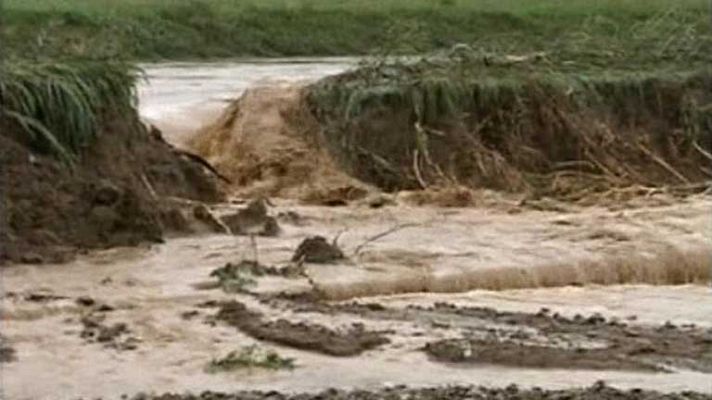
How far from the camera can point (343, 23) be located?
101ft

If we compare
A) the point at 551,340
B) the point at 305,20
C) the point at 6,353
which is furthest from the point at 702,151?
the point at 305,20

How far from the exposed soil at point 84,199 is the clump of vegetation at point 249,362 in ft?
10.2

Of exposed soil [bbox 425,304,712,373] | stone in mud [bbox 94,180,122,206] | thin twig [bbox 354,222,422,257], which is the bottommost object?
thin twig [bbox 354,222,422,257]

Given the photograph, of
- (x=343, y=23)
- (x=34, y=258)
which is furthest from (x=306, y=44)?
(x=34, y=258)

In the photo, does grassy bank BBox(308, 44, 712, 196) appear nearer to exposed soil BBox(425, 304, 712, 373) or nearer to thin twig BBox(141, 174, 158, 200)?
thin twig BBox(141, 174, 158, 200)

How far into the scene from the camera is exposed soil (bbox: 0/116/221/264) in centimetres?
1373

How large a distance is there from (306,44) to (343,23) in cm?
95

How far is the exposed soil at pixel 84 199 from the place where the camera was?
45.1ft

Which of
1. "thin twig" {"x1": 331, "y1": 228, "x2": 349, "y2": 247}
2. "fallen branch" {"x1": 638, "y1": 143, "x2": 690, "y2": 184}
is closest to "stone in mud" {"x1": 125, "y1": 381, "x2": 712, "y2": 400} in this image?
"thin twig" {"x1": 331, "y1": 228, "x2": 349, "y2": 247}

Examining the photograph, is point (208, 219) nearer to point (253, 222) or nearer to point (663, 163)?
point (253, 222)

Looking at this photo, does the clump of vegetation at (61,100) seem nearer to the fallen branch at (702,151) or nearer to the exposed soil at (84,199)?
the exposed soil at (84,199)

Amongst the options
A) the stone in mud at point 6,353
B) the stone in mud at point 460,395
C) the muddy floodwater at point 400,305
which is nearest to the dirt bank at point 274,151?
the muddy floodwater at point 400,305

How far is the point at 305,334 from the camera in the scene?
1117 cm

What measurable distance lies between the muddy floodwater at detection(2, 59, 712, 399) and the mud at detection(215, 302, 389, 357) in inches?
0.7
